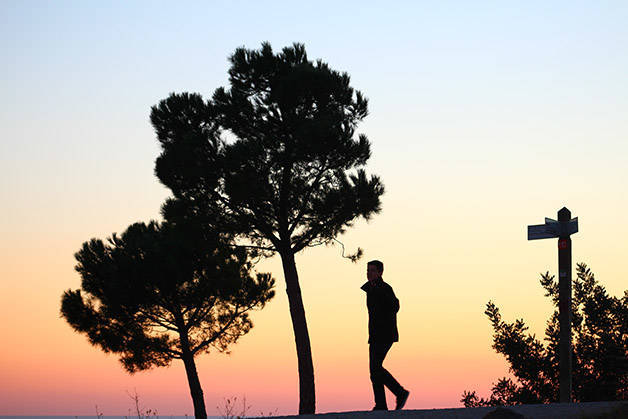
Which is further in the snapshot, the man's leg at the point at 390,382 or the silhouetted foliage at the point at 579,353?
the silhouetted foliage at the point at 579,353

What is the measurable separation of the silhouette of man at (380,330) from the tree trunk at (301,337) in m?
9.27

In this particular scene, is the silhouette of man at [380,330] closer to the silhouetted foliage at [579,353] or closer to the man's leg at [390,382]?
the man's leg at [390,382]

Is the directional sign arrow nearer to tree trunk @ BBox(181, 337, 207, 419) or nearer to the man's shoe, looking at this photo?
the man's shoe

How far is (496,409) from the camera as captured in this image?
8.99 m

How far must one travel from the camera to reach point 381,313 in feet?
34.5

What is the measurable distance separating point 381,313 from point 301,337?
971 cm

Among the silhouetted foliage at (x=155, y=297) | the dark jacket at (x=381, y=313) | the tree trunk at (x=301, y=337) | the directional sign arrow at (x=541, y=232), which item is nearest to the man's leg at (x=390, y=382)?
the dark jacket at (x=381, y=313)

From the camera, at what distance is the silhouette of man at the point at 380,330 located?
10508 millimetres

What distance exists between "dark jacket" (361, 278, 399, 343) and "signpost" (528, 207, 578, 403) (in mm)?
2739

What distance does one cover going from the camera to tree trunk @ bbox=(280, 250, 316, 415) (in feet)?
64.4

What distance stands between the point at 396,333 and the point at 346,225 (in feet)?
36.4

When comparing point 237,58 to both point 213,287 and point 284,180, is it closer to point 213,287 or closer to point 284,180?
point 284,180

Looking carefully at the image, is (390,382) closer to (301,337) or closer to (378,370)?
(378,370)

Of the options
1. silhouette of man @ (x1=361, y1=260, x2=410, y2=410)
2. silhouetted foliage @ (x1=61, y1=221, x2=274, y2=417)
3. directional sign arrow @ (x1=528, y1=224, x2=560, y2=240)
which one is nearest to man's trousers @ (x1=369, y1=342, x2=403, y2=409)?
silhouette of man @ (x1=361, y1=260, x2=410, y2=410)
